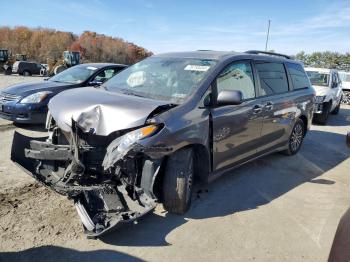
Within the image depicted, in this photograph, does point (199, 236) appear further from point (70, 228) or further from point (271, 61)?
point (271, 61)

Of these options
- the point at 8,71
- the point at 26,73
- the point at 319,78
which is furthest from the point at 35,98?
the point at 26,73

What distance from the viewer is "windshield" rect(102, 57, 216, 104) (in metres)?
4.29

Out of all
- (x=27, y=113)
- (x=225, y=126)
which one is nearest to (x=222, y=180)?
(x=225, y=126)

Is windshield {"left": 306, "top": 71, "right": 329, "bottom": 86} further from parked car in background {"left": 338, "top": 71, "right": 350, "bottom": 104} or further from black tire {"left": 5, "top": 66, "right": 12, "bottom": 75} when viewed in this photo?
black tire {"left": 5, "top": 66, "right": 12, "bottom": 75}

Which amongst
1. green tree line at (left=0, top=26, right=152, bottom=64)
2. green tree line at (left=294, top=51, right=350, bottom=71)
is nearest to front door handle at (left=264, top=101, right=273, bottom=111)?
green tree line at (left=294, top=51, right=350, bottom=71)

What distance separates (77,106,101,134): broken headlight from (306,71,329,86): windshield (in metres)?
10.6

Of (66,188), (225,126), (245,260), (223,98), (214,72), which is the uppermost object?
(214,72)

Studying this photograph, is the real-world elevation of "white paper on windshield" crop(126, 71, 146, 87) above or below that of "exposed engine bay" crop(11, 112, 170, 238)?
above

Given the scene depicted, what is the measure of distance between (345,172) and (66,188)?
192 inches

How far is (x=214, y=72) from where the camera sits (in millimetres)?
4426

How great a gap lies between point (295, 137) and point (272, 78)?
1661 mm

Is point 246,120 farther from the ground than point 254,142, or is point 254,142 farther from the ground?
point 246,120

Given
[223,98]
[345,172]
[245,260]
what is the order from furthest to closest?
[345,172], [223,98], [245,260]

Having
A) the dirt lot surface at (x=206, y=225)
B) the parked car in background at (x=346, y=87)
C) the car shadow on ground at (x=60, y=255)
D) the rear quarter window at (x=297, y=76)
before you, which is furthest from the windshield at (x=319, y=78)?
the car shadow on ground at (x=60, y=255)
